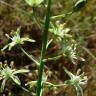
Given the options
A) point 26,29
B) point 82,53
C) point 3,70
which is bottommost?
point 3,70

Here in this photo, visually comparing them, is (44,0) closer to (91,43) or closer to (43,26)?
(43,26)

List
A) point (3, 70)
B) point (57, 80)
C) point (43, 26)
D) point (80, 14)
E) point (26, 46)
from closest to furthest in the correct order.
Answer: point (43, 26) → point (3, 70) → point (57, 80) → point (26, 46) → point (80, 14)

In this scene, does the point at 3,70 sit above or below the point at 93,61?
below

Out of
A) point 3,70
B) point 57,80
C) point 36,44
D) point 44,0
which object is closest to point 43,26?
point 44,0

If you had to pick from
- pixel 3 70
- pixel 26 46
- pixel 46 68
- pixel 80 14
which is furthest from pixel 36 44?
pixel 3 70

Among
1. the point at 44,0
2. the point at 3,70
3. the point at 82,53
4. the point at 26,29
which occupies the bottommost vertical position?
the point at 3,70

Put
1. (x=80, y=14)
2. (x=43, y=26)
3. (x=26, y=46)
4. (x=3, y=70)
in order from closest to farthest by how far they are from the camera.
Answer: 1. (x=43, y=26)
2. (x=3, y=70)
3. (x=26, y=46)
4. (x=80, y=14)

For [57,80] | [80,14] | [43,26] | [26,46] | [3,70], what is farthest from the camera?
[80,14]

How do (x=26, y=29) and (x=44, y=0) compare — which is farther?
(x=26, y=29)

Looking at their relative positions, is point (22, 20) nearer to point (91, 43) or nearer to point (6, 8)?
point (6, 8)
